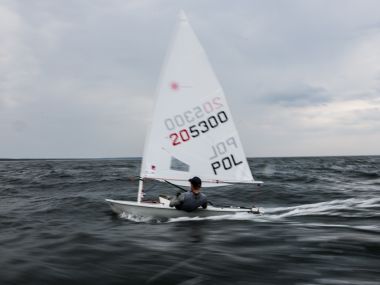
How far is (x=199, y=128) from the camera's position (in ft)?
39.5

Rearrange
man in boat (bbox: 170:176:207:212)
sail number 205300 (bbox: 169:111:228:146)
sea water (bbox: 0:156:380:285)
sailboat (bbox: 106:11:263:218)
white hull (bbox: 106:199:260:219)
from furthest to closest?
1. sail number 205300 (bbox: 169:111:228:146)
2. sailboat (bbox: 106:11:263:218)
3. white hull (bbox: 106:199:260:219)
4. man in boat (bbox: 170:176:207:212)
5. sea water (bbox: 0:156:380:285)

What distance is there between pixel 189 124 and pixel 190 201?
2406mm

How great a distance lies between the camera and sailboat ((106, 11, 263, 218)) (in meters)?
11.8

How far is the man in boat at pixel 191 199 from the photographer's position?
1096cm

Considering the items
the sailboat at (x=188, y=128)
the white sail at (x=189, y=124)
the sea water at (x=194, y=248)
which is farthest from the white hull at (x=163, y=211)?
the white sail at (x=189, y=124)

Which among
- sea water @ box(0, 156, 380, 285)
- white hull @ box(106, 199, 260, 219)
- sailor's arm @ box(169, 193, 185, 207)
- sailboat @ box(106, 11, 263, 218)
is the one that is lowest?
sea water @ box(0, 156, 380, 285)

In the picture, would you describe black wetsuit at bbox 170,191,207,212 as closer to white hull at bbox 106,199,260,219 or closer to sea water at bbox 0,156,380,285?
white hull at bbox 106,199,260,219

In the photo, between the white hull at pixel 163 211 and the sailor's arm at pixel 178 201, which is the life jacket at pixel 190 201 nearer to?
the sailor's arm at pixel 178 201

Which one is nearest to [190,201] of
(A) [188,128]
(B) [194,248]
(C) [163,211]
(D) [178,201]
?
(D) [178,201]

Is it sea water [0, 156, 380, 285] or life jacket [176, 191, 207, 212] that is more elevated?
life jacket [176, 191, 207, 212]

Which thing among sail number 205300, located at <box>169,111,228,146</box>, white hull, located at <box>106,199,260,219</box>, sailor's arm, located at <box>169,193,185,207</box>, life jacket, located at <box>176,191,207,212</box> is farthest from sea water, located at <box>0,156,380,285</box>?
sail number 205300, located at <box>169,111,228,146</box>

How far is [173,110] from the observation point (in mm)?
11898

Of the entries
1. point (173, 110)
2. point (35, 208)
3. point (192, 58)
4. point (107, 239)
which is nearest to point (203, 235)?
point (107, 239)

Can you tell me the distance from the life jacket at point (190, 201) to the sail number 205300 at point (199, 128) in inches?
69.6
